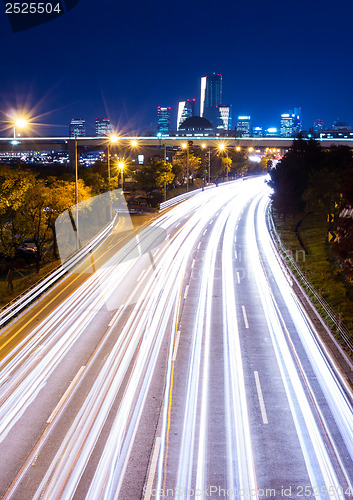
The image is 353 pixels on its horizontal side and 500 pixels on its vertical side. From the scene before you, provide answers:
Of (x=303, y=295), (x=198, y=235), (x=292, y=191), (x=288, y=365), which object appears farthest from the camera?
(x=292, y=191)

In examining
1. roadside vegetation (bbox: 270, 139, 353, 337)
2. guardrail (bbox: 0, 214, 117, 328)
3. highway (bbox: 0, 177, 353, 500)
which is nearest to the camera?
highway (bbox: 0, 177, 353, 500)

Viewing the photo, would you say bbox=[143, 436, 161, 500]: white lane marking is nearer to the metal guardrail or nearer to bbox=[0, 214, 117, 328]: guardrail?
the metal guardrail

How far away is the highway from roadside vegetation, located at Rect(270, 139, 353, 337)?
290 cm

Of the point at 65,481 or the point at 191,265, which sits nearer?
the point at 65,481

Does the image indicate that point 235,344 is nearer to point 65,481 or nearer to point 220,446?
point 220,446

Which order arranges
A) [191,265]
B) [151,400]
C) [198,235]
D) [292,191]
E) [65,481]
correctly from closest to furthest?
[65,481] < [151,400] < [191,265] < [198,235] < [292,191]

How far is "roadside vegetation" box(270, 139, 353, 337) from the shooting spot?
20328 millimetres

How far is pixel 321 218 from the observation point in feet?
151

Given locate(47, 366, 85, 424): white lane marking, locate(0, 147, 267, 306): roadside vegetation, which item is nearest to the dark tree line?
locate(0, 147, 267, 306): roadside vegetation

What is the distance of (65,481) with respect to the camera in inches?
428

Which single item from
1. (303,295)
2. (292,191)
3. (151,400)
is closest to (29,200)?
(303,295)

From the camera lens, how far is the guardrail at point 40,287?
70.7 feet

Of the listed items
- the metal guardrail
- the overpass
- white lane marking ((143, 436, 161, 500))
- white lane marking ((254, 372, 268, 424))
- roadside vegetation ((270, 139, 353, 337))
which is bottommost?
white lane marking ((143, 436, 161, 500))

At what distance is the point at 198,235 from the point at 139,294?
19.2 meters
